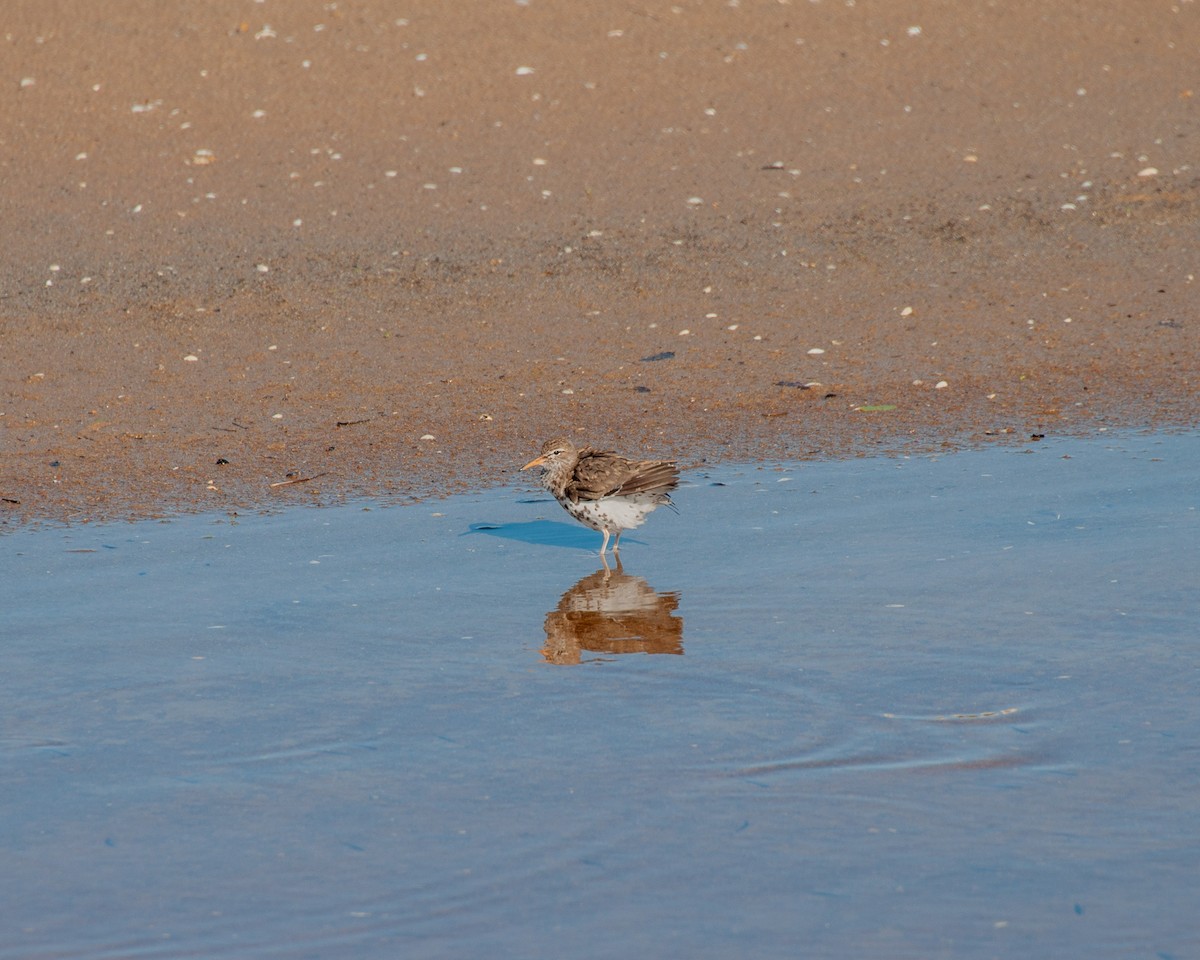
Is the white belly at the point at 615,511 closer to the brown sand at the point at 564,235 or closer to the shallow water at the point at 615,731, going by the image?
the shallow water at the point at 615,731

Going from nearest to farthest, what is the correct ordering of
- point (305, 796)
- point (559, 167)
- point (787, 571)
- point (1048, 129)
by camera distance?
point (305, 796), point (787, 571), point (559, 167), point (1048, 129)

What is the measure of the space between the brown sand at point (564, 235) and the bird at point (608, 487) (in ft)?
3.78

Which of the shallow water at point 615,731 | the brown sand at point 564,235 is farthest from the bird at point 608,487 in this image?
the brown sand at point 564,235

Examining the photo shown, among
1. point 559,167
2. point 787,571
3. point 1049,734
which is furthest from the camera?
point 559,167

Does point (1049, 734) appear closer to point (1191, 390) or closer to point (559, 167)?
point (1191, 390)

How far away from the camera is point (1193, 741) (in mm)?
5836

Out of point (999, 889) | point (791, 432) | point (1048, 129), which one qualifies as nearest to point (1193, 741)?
point (999, 889)

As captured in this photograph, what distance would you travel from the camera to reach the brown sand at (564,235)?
10227 mm

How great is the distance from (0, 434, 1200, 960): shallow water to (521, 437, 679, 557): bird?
235mm

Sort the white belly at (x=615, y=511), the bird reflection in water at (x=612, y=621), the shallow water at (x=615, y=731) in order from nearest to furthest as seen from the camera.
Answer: the shallow water at (x=615, y=731) → the bird reflection in water at (x=612, y=621) → the white belly at (x=615, y=511)

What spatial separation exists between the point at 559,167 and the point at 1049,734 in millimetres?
9426

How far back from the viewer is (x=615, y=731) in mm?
6020

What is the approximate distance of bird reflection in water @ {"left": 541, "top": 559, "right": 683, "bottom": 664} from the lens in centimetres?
688

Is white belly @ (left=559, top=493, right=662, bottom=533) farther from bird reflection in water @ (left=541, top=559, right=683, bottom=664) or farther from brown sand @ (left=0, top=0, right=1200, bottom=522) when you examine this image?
brown sand @ (left=0, top=0, right=1200, bottom=522)
